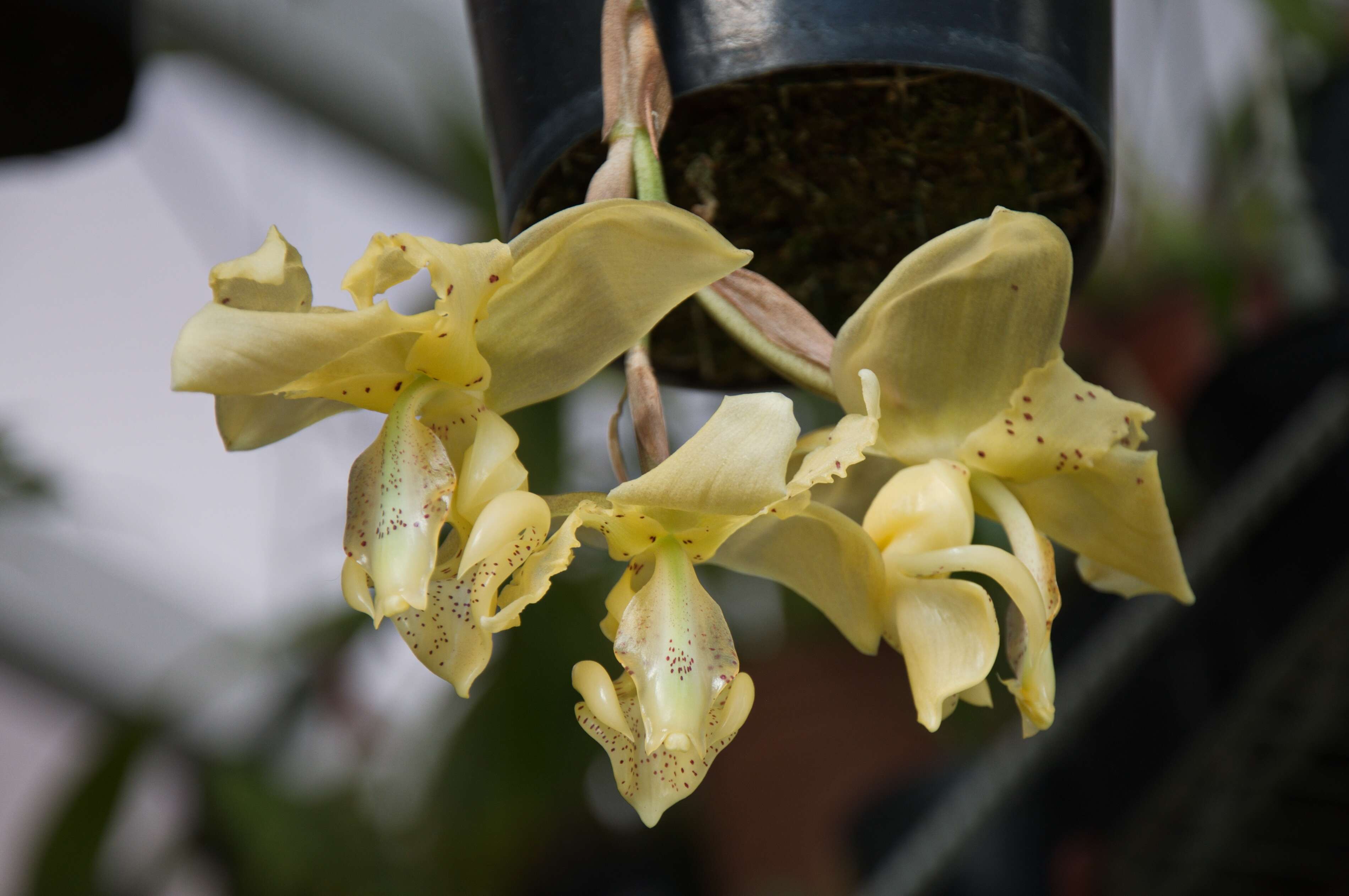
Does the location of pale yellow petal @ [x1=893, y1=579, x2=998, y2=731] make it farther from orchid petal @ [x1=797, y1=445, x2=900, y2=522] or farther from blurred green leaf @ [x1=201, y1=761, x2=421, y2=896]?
blurred green leaf @ [x1=201, y1=761, x2=421, y2=896]

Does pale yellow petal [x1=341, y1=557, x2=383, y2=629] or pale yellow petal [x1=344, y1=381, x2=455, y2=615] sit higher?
pale yellow petal [x1=344, y1=381, x2=455, y2=615]

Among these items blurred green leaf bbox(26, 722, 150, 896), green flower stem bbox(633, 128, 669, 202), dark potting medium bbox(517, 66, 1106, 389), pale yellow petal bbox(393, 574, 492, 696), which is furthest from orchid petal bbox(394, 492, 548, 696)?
blurred green leaf bbox(26, 722, 150, 896)

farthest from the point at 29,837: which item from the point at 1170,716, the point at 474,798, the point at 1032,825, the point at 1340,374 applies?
the point at 1340,374

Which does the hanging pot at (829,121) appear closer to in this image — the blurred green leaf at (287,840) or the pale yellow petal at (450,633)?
the pale yellow petal at (450,633)

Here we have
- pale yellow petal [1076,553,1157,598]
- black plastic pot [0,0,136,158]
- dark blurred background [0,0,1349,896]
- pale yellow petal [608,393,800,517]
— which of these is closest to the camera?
pale yellow petal [608,393,800,517]

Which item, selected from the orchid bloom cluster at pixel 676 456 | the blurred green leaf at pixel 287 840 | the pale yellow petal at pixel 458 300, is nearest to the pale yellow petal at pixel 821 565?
the orchid bloom cluster at pixel 676 456

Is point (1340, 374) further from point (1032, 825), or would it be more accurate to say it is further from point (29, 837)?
point (29, 837)

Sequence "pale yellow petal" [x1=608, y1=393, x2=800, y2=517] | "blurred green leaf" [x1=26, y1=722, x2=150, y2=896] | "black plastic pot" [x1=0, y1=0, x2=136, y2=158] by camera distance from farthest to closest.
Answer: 1. "blurred green leaf" [x1=26, y1=722, x2=150, y2=896]
2. "black plastic pot" [x1=0, y1=0, x2=136, y2=158]
3. "pale yellow petal" [x1=608, y1=393, x2=800, y2=517]
